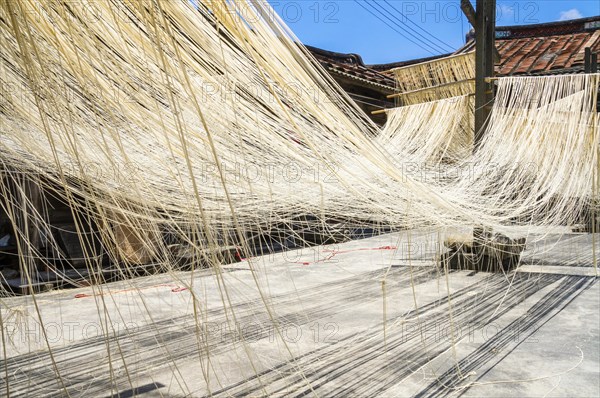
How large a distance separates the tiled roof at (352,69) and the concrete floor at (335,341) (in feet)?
11.0

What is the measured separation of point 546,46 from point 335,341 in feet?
27.3

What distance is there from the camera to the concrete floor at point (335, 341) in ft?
7.41

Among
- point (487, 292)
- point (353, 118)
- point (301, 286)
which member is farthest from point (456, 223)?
point (301, 286)

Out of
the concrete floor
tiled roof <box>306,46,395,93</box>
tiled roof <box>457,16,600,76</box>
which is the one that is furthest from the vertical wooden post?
tiled roof <box>457,16,600,76</box>

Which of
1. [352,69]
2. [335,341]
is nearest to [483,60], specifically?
[352,69]

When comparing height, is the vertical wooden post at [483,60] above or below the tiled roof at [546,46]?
below

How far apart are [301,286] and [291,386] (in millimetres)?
2385

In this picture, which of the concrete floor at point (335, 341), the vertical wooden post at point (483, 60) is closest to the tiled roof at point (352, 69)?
the vertical wooden post at point (483, 60)

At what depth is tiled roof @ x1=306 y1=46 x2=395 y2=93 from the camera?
23.0 ft

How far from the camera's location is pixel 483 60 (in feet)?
15.9

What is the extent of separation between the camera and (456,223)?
1.90 meters

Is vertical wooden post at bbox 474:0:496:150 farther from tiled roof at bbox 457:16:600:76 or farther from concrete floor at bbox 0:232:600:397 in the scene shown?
tiled roof at bbox 457:16:600:76

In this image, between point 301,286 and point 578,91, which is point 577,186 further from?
point 301,286

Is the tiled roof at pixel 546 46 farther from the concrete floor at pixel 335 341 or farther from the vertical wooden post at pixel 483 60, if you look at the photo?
the concrete floor at pixel 335 341
